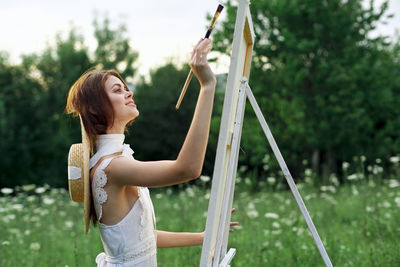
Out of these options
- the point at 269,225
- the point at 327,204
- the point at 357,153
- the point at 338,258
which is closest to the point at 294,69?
the point at 357,153

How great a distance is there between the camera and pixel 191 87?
868 inches

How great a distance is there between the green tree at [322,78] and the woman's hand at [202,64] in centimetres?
1142

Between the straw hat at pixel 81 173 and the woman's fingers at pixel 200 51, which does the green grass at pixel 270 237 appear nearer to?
the straw hat at pixel 81 173

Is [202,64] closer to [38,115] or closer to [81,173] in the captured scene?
[81,173]

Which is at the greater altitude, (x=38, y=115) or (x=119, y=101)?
(x=119, y=101)

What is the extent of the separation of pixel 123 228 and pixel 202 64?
26.4 inches

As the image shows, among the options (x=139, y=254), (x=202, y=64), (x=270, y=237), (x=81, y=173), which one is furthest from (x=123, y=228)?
(x=270, y=237)

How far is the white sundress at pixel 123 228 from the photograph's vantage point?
164 centimetres

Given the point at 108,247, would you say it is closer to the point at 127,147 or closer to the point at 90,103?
the point at 127,147

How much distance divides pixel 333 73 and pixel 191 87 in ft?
33.6

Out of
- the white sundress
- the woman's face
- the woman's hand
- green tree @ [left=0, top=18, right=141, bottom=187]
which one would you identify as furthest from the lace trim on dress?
green tree @ [left=0, top=18, right=141, bottom=187]

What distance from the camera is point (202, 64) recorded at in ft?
4.58

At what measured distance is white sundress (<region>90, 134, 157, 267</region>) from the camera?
164 cm

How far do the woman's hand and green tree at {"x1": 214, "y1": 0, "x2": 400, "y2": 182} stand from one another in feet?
37.5
